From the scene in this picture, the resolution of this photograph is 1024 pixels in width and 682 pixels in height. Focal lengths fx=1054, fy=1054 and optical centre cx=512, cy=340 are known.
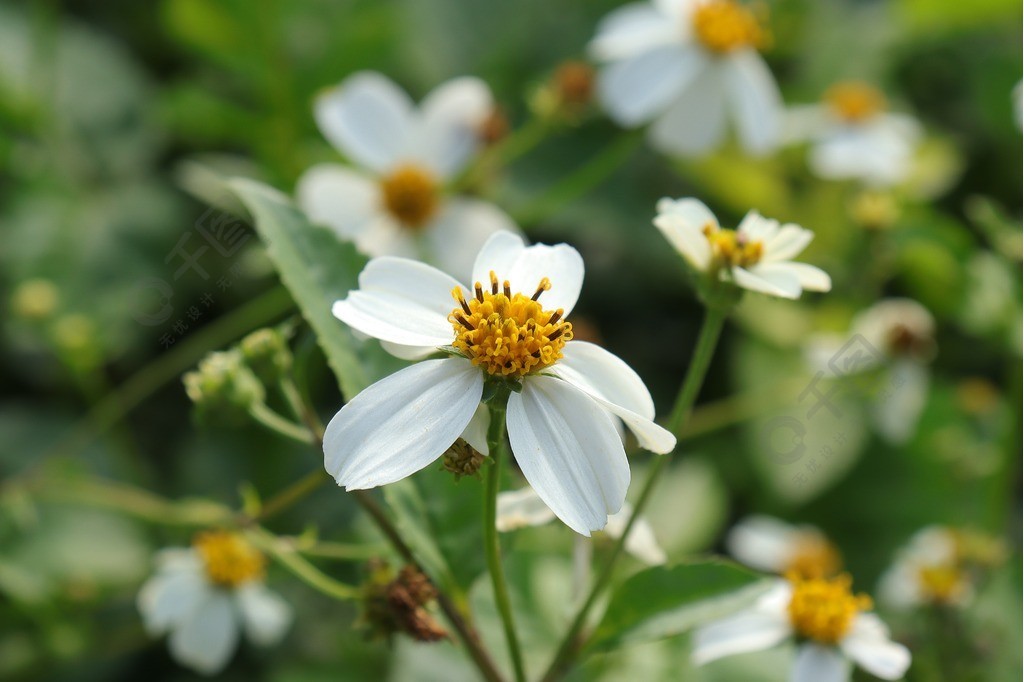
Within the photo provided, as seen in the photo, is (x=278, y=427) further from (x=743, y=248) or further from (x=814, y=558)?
(x=814, y=558)

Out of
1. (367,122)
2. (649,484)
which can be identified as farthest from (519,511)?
(367,122)

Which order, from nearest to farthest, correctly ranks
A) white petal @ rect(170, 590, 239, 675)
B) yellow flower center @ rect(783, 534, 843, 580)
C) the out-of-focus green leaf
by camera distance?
1. the out-of-focus green leaf
2. white petal @ rect(170, 590, 239, 675)
3. yellow flower center @ rect(783, 534, 843, 580)

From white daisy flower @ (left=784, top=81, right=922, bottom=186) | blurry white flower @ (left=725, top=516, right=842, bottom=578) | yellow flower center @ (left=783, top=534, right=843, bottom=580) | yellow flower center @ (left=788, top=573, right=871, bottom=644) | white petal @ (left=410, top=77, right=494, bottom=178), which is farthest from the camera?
white daisy flower @ (left=784, top=81, right=922, bottom=186)

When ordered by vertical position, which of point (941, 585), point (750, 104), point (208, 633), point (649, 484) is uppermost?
point (750, 104)

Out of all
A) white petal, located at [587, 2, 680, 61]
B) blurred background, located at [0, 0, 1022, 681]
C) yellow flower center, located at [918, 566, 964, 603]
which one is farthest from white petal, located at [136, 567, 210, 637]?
white petal, located at [587, 2, 680, 61]

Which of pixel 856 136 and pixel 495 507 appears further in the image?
pixel 856 136

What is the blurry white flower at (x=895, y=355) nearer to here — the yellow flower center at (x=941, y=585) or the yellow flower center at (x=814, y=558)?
the yellow flower center at (x=814, y=558)

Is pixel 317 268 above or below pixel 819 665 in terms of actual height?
above

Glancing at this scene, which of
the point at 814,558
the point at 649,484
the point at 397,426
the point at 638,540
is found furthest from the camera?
the point at 814,558

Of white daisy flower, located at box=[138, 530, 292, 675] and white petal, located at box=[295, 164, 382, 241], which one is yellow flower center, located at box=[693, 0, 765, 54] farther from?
white daisy flower, located at box=[138, 530, 292, 675]
